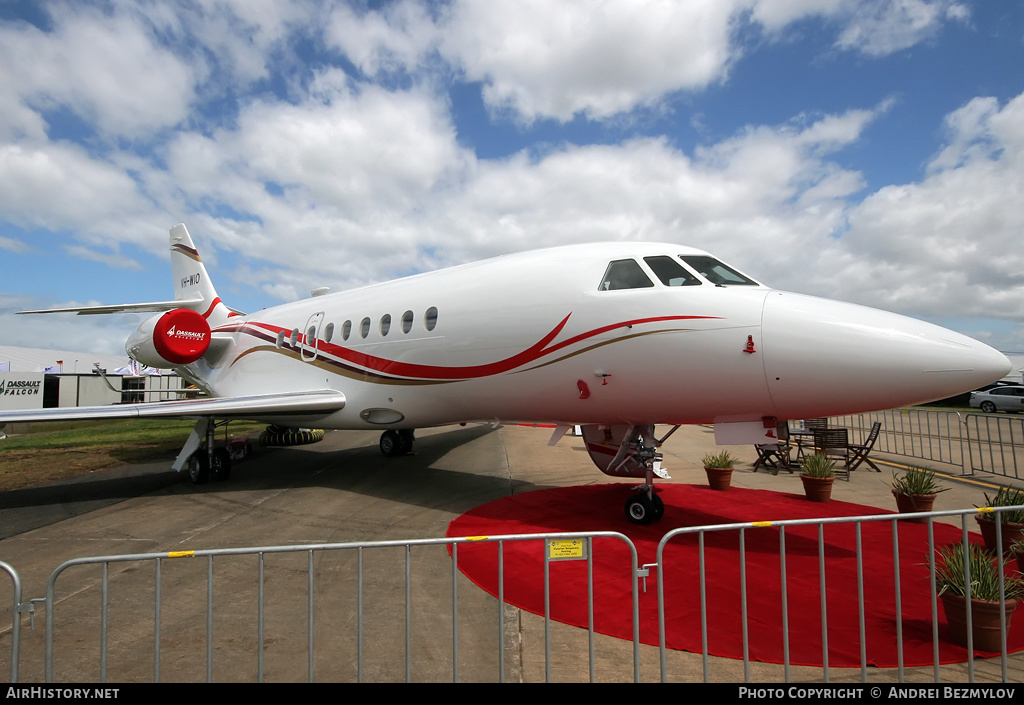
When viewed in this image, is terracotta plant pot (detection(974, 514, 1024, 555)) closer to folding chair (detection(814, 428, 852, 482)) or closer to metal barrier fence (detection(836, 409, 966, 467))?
metal barrier fence (detection(836, 409, 966, 467))

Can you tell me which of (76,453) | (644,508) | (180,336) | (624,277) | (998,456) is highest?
(624,277)

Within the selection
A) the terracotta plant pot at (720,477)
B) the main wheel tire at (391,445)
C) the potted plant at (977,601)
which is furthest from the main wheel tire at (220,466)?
the potted plant at (977,601)

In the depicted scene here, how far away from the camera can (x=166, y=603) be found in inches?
181

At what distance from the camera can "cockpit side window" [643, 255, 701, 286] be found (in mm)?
6199

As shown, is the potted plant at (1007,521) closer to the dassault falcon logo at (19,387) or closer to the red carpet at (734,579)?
the red carpet at (734,579)

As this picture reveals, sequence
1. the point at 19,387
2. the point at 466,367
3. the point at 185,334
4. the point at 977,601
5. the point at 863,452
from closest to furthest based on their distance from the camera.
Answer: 1. the point at 977,601
2. the point at 466,367
3. the point at 863,452
4. the point at 185,334
5. the point at 19,387

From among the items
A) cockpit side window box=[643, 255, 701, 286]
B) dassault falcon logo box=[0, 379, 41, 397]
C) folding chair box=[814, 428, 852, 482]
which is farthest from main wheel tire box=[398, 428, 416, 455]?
dassault falcon logo box=[0, 379, 41, 397]

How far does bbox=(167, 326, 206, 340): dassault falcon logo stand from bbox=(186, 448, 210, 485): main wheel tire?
131 inches

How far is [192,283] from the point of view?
15.7 metres

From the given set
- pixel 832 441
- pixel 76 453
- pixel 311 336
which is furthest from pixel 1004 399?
pixel 76 453

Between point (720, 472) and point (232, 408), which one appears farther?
point (232, 408)

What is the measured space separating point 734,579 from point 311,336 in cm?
846

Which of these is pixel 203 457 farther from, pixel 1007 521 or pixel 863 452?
pixel 863 452

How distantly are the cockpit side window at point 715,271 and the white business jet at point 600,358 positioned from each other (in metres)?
0.02
